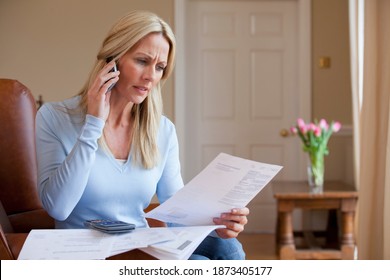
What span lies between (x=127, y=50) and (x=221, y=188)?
19.1 inches

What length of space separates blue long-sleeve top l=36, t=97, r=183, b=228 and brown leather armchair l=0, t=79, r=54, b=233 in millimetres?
386

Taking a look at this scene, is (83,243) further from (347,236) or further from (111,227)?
(347,236)

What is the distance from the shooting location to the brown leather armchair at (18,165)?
6.62ft

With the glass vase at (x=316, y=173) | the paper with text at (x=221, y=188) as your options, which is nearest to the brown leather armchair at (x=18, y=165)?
the paper with text at (x=221, y=188)

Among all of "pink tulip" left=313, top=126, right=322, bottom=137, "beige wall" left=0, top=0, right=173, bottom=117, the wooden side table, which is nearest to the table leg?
the wooden side table

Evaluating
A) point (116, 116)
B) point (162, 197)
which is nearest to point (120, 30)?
point (116, 116)

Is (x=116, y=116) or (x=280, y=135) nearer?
(x=116, y=116)

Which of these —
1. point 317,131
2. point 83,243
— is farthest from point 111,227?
point 317,131

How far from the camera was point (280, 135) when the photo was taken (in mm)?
4961

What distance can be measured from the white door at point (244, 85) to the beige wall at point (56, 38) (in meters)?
0.29

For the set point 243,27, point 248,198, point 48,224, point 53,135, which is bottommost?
point 48,224

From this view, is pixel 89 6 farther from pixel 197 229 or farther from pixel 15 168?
pixel 197 229

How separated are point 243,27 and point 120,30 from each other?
3.44 m
